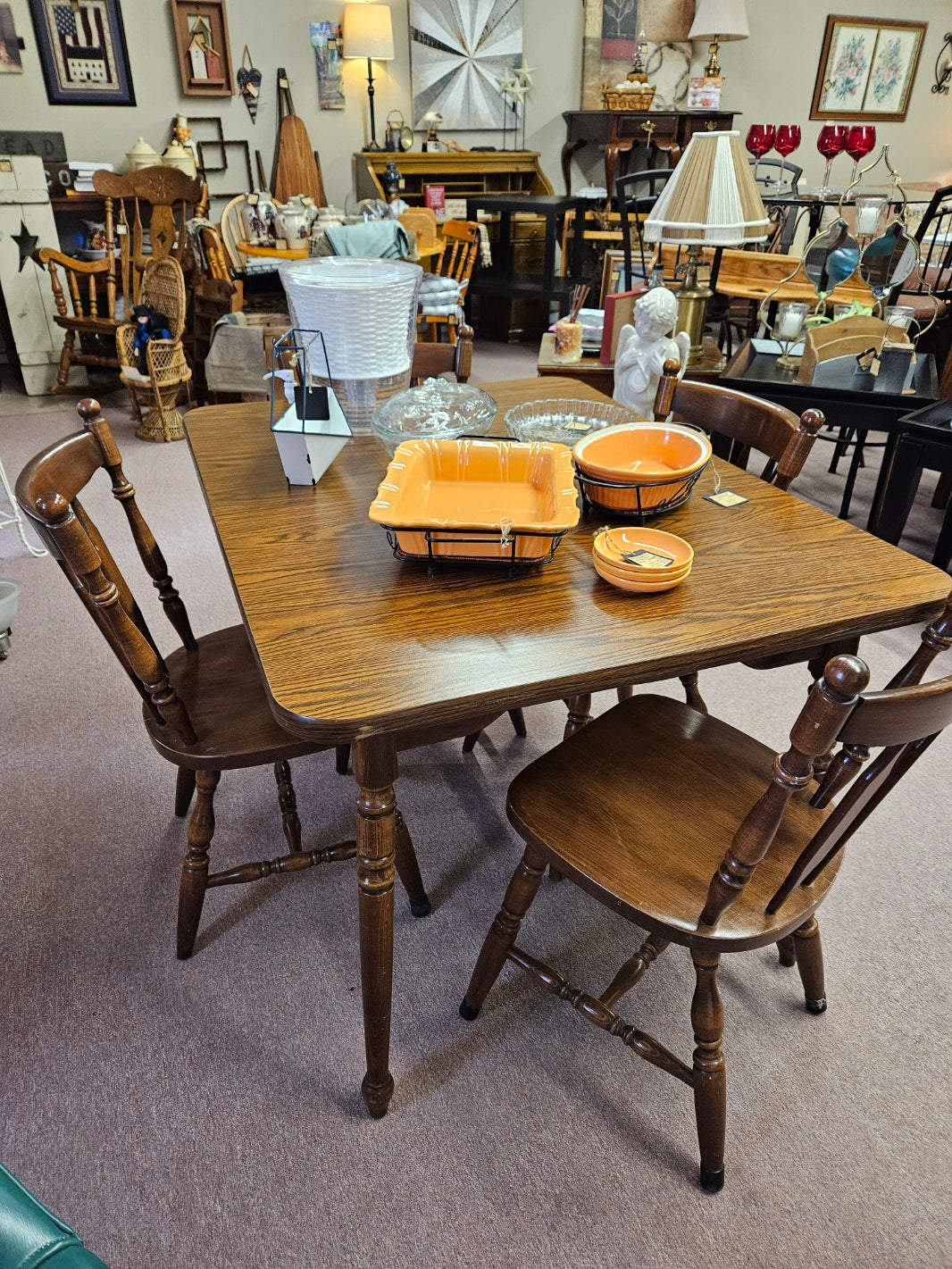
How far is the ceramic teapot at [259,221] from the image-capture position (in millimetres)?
4625

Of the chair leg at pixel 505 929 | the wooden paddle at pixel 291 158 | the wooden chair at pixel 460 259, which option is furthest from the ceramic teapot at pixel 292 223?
the chair leg at pixel 505 929

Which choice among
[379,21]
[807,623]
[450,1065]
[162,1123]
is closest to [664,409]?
[807,623]

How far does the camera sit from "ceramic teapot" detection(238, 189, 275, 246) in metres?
4.62

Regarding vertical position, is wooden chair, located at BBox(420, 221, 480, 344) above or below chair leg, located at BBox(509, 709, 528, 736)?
above

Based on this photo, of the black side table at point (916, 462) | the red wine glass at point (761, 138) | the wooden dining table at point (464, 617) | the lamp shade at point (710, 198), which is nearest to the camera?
the wooden dining table at point (464, 617)

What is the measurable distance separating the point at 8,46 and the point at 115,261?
1481 millimetres

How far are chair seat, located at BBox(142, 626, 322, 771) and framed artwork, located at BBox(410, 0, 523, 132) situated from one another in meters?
5.60

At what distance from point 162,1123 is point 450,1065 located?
0.45m

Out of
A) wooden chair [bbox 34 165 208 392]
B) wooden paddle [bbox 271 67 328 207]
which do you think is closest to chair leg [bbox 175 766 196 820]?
wooden chair [bbox 34 165 208 392]

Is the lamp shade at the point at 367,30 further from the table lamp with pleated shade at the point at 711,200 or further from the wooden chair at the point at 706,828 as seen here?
the wooden chair at the point at 706,828

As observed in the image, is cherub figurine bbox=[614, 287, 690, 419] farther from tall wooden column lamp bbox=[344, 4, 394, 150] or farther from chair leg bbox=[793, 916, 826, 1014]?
tall wooden column lamp bbox=[344, 4, 394, 150]

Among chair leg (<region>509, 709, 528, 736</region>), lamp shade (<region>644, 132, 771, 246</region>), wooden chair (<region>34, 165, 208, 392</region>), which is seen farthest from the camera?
wooden chair (<region>34, 165, 208, 392</region>)

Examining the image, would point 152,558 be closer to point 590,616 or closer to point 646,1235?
point 590,616

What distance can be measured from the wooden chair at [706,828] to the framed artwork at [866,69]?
285 inches
